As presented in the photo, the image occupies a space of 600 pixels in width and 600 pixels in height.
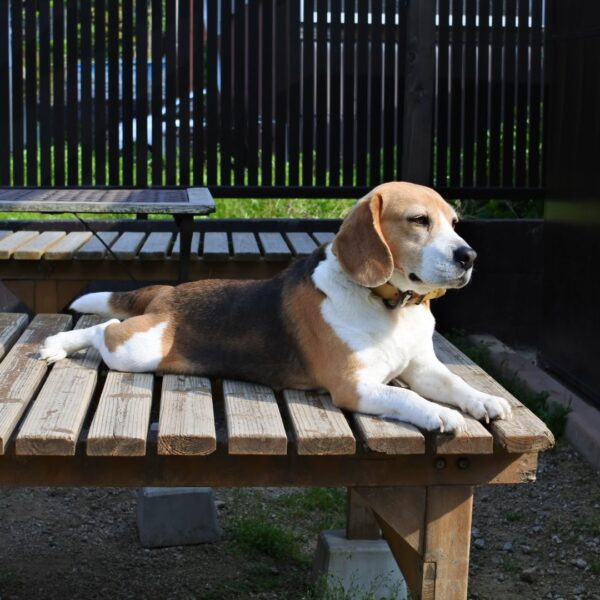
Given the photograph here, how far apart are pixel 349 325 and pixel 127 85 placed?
4.55 meters

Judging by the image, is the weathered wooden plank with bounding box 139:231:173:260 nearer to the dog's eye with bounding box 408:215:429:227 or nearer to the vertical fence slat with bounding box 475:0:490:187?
the dog's eye with bounding box 408:215:429:227

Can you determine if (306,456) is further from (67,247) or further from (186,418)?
(67,247)

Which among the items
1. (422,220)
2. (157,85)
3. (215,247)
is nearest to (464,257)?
(422,220)

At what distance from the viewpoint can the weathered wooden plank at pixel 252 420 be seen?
335 cm

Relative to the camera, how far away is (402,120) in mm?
8164

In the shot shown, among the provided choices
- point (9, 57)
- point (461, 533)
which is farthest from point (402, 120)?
point (461, 533)

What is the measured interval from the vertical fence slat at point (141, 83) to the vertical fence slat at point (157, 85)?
0.05m

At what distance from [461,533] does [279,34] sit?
5.18 meters

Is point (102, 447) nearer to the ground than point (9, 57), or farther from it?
nearer to the ground

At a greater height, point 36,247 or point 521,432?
point 36,247

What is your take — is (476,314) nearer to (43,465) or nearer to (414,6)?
(414,6)

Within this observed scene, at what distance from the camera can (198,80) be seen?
26.2 feet

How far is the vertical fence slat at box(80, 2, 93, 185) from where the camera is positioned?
7.92 meters

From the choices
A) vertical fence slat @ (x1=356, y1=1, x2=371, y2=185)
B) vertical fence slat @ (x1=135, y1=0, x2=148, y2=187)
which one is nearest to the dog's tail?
vertical fence slat @ (x1=135, y1=0, x2=148, y2=187)
